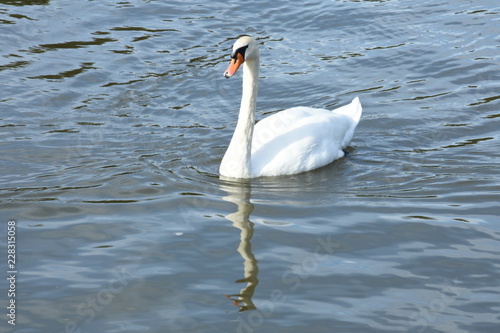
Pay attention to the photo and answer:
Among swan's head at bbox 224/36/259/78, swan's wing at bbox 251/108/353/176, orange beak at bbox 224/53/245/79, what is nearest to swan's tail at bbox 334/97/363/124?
swan's wing at bbox 251/108/353/176

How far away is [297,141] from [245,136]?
25.4 inches

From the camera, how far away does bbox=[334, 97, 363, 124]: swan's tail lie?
33.4 feet

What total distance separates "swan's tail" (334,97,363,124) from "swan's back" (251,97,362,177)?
0.29 metres

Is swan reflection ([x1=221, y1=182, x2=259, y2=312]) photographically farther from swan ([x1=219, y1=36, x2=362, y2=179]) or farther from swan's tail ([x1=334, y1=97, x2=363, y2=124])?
swan's tail ([x1=334, y1=97, x2=363, y2=124])

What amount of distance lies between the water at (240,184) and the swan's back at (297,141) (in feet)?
0.66

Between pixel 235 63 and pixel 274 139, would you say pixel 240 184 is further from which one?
pixel 235 63

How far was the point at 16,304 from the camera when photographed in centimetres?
618

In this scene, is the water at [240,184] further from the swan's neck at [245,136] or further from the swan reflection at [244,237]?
the swan's neck at [245,136]

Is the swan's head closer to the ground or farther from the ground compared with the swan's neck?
farther from the ground

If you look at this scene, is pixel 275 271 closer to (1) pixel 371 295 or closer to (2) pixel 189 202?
(1) pixel 371 295

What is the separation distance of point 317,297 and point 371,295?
413 millimetres

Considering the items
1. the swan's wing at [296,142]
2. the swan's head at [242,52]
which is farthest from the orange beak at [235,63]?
the swan's wing at [296,142]

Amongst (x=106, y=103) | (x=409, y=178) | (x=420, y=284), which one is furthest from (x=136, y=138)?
(x=420, y=284)

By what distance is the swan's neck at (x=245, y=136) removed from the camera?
8.76 metres
